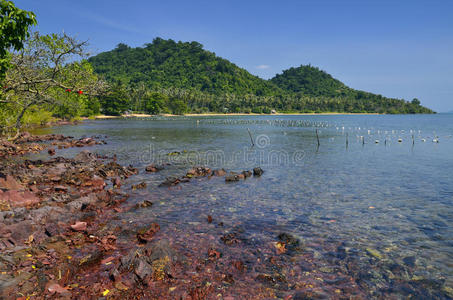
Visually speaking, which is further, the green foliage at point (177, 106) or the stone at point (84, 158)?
the green foliage at point (177, 106)

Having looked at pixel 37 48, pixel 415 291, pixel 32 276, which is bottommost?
pixel 415 291

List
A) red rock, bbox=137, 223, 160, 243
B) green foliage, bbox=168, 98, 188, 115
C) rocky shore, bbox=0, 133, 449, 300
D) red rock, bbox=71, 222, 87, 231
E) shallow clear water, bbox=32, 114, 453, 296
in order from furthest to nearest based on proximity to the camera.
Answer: green foliage, bbox=168, 98, 188, 115 < red rock, bbox=71, 222, 87, 231 < shallow clear water, bbox=32, 114, 453, 296 < red rock, bbox=137, 223, 160, 243 < rocky shore, bbox=0, 133, 449, 300

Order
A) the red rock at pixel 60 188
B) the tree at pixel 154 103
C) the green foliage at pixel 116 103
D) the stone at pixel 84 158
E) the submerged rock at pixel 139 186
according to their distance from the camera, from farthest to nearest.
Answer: the tree at pixel 154 103 → the green foliage at pixel 116 103 → the stone at pixel 84 158 → the submerged rock at pixel 139 186 → the red rock at pixel 60 188

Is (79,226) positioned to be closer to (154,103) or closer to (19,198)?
(19,198)

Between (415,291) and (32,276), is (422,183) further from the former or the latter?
(32,276)

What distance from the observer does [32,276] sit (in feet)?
24.4

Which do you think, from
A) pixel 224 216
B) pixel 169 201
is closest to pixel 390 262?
pixel 224 216

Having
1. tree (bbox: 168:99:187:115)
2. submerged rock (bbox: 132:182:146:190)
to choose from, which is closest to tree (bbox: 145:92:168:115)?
tree (bbox: 168:99:187:115)

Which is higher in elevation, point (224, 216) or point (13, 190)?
point (13, 190)

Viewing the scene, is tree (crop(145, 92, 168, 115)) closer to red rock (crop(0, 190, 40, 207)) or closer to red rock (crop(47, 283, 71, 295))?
red rock (crop(0, 190, 40, 207))

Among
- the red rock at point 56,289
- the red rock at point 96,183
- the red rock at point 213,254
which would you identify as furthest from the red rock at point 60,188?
the red rock at point 213,254

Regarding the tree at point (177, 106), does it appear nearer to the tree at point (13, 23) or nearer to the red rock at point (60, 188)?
the red rock at point (60, 188)

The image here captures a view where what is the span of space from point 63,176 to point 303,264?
17.4m

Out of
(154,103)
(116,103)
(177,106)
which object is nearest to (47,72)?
(116,103)
